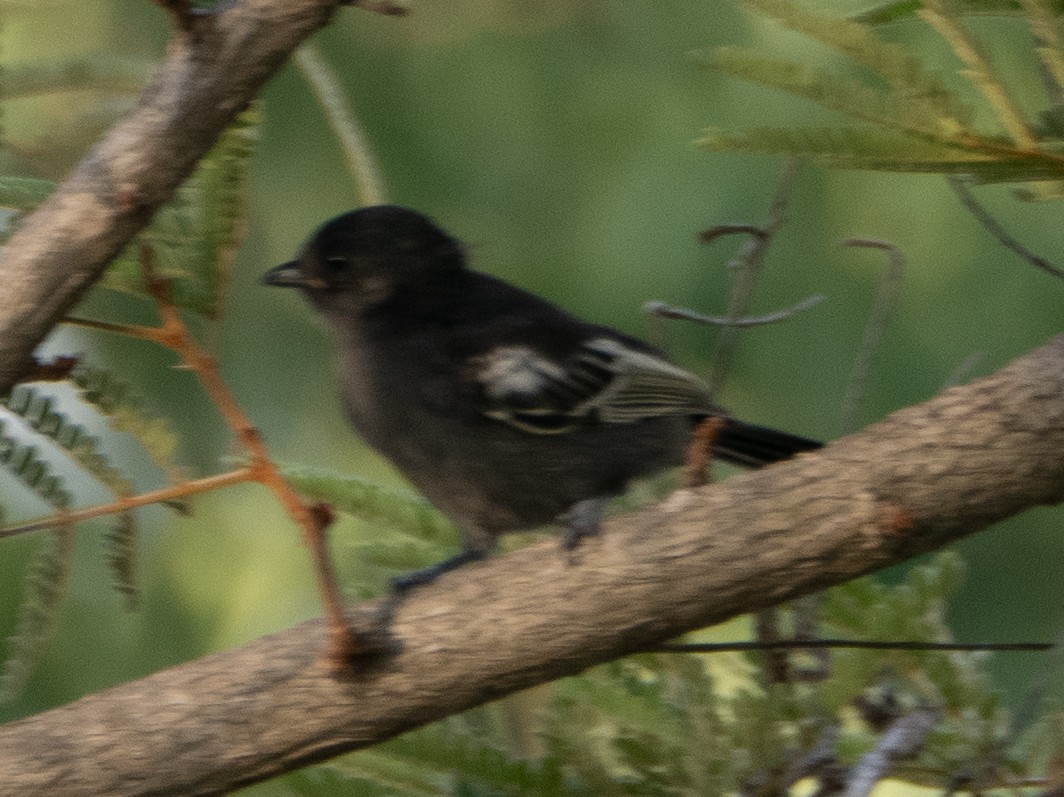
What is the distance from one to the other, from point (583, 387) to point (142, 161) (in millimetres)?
998

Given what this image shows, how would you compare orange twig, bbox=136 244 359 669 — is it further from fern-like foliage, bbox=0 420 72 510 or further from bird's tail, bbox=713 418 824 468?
bird's tail, bbox=713 418 824 468

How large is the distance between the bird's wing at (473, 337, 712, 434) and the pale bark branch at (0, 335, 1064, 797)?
59 centimetres

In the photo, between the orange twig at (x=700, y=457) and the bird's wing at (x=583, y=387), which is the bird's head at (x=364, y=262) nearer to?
the bird's wing at (x=583, y=387)

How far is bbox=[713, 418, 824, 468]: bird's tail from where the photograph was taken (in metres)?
2.42

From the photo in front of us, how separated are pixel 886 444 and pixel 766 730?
407mm

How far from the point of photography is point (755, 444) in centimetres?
244

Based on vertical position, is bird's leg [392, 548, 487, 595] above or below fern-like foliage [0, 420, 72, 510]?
below

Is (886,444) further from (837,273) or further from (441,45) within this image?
A: (441,45)

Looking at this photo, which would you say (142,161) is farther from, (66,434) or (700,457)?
(700,457)

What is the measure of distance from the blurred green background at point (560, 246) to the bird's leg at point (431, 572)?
837 millimetres

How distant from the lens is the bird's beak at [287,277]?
8.37 ft

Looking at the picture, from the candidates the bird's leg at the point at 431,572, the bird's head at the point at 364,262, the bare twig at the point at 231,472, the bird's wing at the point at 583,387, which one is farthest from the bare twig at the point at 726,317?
the bare twig at the point at 231,472

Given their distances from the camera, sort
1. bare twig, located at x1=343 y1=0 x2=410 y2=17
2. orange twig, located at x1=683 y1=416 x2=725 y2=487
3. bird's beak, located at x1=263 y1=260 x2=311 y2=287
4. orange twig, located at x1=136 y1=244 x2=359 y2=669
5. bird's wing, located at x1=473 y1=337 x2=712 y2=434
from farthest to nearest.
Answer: bird's beak, located at x1=263 y1=260 x2=311 y2=287
bird's wing, located at x1=473 y1=337 x2=712 y2=434
orange twig, located at x1=683 y1=416 x2=725 y2=487
bare twig, located at x1=343 y1=0 x2=410 y2=17
orange twig, located at x1=136 y1=244 x2=359 y2=669

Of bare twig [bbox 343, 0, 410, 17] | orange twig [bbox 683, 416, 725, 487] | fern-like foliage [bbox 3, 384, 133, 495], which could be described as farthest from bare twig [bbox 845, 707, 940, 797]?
bare twig [bbox 343, 0, 410, 17]
